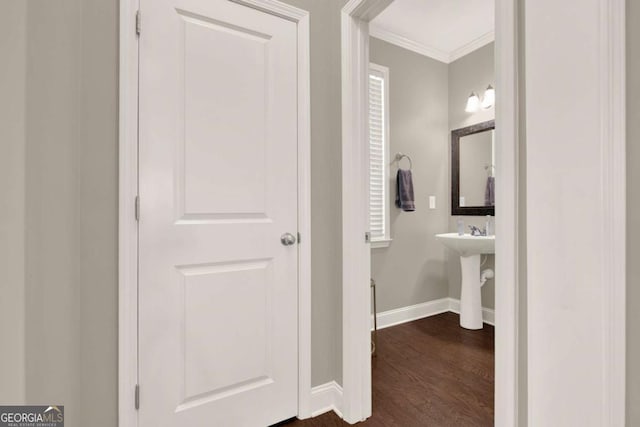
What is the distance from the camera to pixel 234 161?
54.0 inches

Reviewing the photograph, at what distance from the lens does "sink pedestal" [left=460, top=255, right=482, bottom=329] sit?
2.69 m

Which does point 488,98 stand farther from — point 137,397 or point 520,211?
point 137,397

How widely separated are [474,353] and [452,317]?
2.64ft

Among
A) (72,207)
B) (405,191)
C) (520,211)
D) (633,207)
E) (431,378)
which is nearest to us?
(633,207)

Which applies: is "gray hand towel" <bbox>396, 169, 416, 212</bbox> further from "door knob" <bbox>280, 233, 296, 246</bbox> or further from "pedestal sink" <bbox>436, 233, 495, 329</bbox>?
"door knob" <bbox>280, 233, 296, 246</bbox>

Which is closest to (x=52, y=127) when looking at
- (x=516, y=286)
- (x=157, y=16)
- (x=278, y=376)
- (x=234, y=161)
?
(x=234, y=161)

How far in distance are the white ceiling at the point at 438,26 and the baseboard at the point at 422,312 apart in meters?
2.54

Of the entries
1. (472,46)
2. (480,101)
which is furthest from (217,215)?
(472,46)

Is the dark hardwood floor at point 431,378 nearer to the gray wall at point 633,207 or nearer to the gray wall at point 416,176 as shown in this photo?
the gray wall at point 416,176

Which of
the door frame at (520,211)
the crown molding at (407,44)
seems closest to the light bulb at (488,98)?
the crown molding at (407,44)

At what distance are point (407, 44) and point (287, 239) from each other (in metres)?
2.46

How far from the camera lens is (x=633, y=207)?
22.5 inches

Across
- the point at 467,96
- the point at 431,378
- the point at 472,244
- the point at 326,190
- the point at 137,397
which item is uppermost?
the point at 467,96

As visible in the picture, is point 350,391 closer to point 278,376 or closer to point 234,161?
point 278,376
